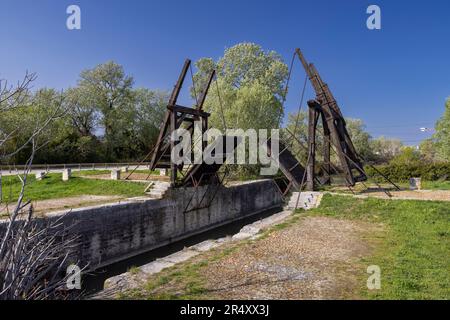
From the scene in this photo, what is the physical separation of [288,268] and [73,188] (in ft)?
50.8

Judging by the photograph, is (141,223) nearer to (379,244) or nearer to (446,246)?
(379,244)

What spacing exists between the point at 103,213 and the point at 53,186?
8.47 meters

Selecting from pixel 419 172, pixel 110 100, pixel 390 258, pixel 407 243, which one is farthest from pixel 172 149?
pixel 110 100

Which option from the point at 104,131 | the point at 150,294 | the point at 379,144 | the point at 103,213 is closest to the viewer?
the point at 150,294

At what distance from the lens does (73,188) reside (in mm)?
18688

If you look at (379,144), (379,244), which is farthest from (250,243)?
(379,144)

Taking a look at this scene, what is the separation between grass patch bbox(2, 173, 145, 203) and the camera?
1684cm

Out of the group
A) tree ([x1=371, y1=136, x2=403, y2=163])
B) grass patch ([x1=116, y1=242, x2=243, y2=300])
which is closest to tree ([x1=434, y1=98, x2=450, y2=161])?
tree ([x1=371, y1=136, x2=403, y2=163])

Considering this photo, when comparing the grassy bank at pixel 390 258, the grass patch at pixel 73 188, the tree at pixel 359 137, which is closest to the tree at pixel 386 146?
the tree at pixel 359 137

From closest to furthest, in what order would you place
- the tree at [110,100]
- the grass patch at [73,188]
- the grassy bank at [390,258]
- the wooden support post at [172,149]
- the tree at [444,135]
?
the grassy bank at [390,258]
the grass patch at [73,188]
the wooden support post at [172,149]
the tree at [444,135]
the tree at [110,100]

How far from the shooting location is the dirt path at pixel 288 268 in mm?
6133

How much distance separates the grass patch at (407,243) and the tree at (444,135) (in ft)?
74.2

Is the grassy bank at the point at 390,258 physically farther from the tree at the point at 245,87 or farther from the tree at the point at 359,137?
the tree at the point at 359,137
